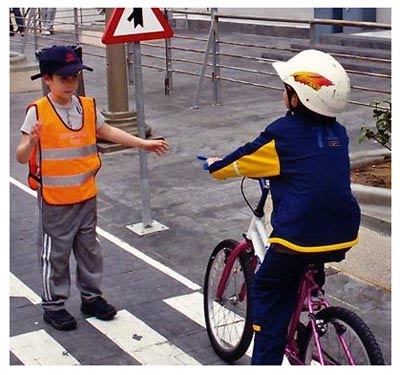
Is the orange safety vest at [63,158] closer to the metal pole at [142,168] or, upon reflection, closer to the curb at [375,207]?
the metal pole at [142,168]

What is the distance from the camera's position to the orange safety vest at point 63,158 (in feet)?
16.9

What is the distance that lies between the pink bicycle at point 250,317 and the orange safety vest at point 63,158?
96 centimetres

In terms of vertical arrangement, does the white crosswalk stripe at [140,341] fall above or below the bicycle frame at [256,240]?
below

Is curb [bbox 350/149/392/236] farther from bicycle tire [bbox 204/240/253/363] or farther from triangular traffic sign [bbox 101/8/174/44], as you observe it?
triangular traffic sign [bbox 101/8/174/44]

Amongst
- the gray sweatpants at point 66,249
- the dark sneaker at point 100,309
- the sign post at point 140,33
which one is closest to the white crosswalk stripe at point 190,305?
the dark sneaker at point 100,309

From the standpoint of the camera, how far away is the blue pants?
4059 mm

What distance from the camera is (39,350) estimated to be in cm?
524

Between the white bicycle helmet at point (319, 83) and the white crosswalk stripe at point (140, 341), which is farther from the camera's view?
the white crosswalk stripe at point (140, 341)

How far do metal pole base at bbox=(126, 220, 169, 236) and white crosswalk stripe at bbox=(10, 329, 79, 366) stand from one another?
6.36 feet

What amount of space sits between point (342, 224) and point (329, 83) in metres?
0.65

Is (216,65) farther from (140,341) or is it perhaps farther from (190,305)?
(140,341)

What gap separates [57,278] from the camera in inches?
218
